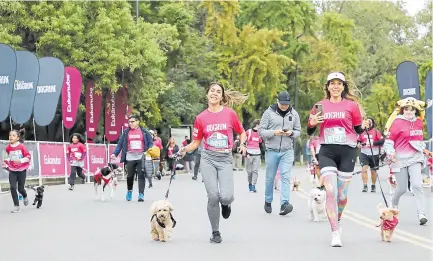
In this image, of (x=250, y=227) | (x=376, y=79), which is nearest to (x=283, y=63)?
(x=376, y=79)

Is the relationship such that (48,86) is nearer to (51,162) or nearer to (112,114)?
(51,162)

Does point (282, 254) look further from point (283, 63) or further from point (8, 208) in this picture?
point (283, 63)

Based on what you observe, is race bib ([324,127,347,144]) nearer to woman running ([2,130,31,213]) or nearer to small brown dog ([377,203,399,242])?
small brown dog ([377,203,399,242])

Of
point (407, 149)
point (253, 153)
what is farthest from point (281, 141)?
point (253, 153)

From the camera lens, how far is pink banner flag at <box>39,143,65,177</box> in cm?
2528

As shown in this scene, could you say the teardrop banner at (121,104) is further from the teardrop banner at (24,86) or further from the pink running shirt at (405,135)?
the pink running shirt at (405,135)

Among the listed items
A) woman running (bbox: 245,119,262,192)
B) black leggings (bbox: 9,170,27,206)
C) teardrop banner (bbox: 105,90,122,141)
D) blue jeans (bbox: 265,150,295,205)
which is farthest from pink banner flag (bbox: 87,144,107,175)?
blue jeans (bbox: 265,150,295,205)

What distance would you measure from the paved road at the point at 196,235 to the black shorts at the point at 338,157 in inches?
36.3

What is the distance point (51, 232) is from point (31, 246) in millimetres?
1674

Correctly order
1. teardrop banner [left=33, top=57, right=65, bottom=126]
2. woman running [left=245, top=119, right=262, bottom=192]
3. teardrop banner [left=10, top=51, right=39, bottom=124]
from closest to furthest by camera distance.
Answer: woman running [left=245, top=119, right=262, bottom=192]
teardrop banner [left=10, top=51, right=39, bottom=124]
teardrop banner [left=33, top=57, right=65, bottom=126]

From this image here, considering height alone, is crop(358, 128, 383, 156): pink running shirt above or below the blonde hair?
below

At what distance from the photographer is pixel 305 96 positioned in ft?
211

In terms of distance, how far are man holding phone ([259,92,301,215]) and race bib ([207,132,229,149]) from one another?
12.0ft

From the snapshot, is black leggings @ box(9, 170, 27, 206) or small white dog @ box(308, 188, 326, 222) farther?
black leggings @ box(9, 170, 27, 206)
